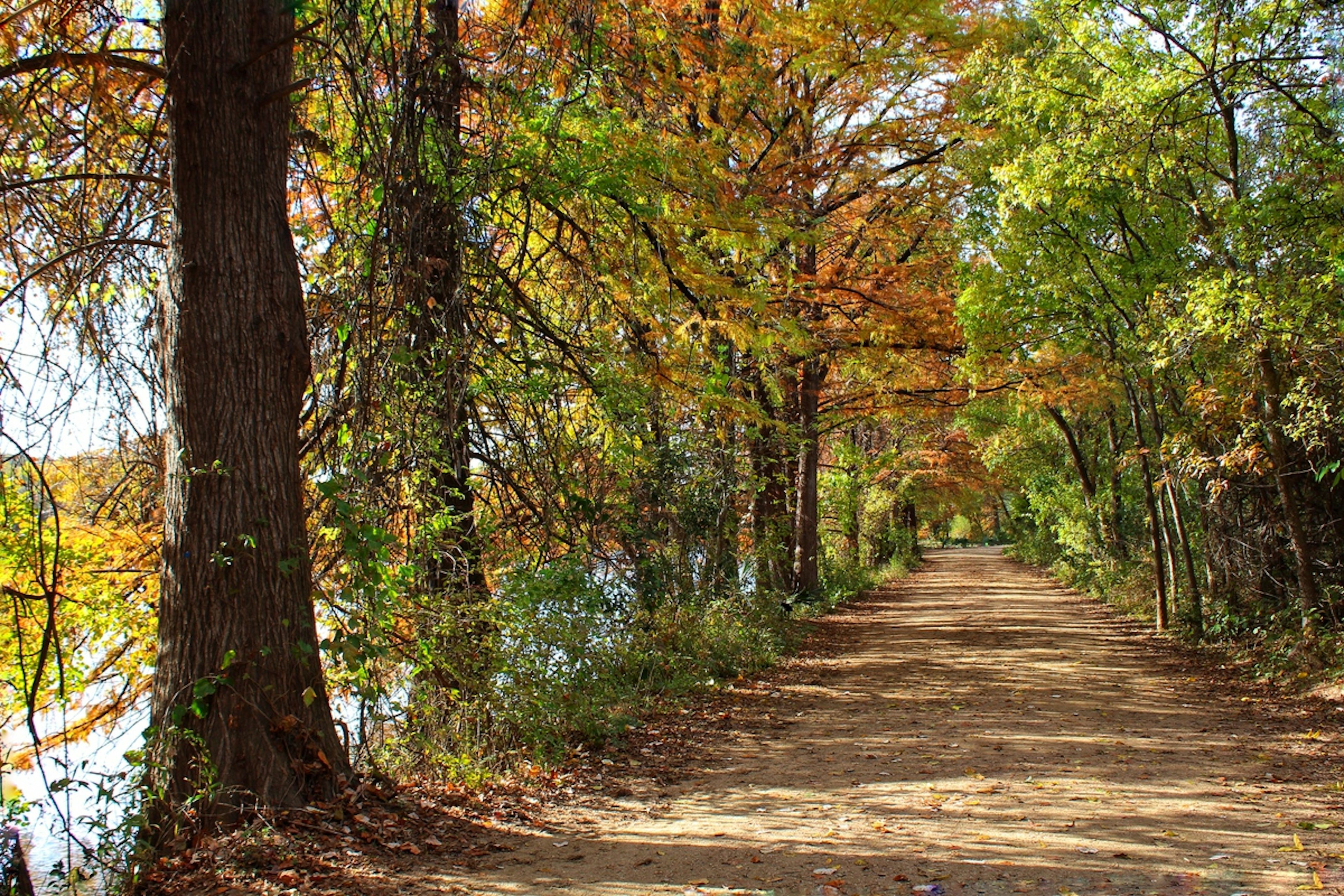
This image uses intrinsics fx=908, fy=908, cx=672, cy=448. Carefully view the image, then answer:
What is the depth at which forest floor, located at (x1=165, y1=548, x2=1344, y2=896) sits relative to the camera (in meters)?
4.45

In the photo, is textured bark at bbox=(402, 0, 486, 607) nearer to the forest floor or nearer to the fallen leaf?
the forest floor

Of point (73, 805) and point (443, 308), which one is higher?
point (443, 308)

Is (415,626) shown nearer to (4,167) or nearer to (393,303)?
(393,303)

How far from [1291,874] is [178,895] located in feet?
16.8

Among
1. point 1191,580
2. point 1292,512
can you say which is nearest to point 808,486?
point 1191,580

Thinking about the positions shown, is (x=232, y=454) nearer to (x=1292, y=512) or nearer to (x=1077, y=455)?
(x=1292, y=512)

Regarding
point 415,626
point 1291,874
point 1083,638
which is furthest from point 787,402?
point 1291,874

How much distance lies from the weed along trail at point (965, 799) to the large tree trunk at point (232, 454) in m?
1.17

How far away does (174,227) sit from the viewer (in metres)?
4.82

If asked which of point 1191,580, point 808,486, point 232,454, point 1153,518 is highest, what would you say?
point 232,454

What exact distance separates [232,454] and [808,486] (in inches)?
515

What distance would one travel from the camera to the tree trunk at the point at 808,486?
16.2 meters

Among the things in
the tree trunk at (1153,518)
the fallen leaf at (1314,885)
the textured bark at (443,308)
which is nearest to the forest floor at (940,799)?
the fallen leaf at (1314,885)

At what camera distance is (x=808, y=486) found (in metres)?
16.9
